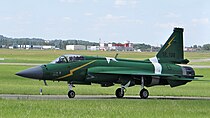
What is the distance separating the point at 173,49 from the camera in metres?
31.0

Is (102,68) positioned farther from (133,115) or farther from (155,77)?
(133,115)

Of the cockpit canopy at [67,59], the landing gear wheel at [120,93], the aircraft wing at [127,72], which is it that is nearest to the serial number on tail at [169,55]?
the aircraft wing at [127,72]

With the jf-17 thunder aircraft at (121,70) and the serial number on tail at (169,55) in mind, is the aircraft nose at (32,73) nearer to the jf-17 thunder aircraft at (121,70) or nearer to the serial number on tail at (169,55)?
the jf-17 thunder aircraft at (121,70)

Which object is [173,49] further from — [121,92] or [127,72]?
[121,92]

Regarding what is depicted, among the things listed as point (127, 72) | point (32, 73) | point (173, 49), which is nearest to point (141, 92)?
point (127, 72)

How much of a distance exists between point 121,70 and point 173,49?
16.1 feet

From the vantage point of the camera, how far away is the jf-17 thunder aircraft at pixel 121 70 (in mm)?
25922

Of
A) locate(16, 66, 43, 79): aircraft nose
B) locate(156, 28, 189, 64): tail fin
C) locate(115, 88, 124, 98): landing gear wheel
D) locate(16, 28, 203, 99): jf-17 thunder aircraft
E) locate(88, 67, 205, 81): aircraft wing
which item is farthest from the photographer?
locate(156, 28, 189, 64): tail fin

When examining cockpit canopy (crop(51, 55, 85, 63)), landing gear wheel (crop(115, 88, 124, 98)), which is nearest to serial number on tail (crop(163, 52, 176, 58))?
landing gear wheel (crop(115, 88, 124, 98))

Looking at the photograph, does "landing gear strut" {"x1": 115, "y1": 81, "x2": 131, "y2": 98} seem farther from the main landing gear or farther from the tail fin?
the tail fin

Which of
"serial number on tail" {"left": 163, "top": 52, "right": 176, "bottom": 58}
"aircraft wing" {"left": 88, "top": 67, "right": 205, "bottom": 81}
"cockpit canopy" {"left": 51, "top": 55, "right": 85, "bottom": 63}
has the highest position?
"serial number on tail" {"left": 163, "top": 52, "right": 176, "bottom": 58}

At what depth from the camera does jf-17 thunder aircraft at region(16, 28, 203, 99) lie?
25.9m

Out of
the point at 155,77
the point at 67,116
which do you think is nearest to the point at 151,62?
the point at 155,77

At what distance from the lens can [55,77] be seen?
2588 cm
